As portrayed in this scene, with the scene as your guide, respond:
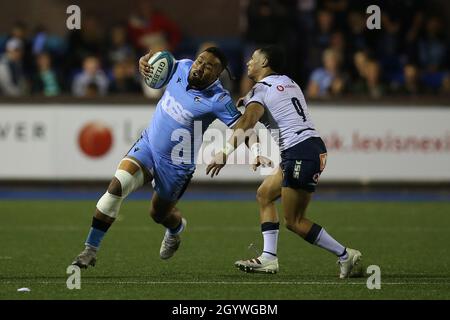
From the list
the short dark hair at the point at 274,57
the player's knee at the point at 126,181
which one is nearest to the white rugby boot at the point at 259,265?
the player's knee at the point at 126,181

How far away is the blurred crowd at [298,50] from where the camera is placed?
1858 cm

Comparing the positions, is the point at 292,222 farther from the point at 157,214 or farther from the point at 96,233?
the point at 96,233

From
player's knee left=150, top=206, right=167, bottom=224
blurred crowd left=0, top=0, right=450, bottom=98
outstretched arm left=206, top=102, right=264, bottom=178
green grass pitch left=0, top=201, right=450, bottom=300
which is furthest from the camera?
blurred crowd left=0, top=0, right=450, bottom=98

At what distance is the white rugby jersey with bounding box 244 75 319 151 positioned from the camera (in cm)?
900

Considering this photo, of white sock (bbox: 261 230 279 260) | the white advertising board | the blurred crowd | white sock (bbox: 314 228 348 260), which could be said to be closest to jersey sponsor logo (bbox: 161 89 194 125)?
white sock (bbox: 261 230 279 260)

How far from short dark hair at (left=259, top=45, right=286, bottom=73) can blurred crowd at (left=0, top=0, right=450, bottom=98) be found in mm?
9009

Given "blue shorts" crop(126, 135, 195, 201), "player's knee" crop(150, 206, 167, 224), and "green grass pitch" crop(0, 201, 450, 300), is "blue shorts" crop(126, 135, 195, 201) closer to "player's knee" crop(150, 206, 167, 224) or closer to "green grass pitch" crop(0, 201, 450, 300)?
"player's knee" crop(150, 206, 167, 224)

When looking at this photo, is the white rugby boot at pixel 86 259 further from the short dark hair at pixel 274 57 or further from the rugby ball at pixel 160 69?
the short dark hair at pixel 274 57

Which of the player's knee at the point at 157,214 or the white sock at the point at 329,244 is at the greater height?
the player's knee at the point at 157,214

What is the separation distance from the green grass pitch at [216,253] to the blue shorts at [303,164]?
2.69 ft

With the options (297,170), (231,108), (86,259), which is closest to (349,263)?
(297,170)

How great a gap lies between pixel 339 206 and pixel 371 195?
1.73 meters

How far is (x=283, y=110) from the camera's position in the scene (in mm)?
9016

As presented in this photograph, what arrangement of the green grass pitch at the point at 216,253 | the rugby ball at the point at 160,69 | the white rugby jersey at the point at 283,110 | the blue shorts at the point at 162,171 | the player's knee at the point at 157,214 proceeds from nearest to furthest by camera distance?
the green grass pitch at the point at 216,253, the white rugby jersey at the point at 283,110, the blue shorts at the point at 162,171, the rugby ball at the point at 160,69, the player's knee at the point at 157,214
